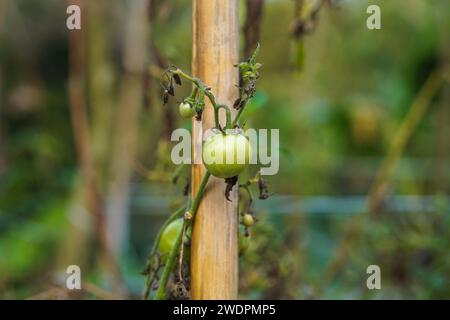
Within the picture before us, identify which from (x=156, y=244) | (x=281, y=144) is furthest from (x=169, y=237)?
(x=281, y=144)

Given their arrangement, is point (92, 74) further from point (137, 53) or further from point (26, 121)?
point (26, 121)

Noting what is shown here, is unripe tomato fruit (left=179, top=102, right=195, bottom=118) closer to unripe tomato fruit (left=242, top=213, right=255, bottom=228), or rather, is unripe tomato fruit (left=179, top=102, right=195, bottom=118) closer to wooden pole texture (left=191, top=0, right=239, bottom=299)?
wooden pole texture (left=191, top=0, right=239, bottom=299)

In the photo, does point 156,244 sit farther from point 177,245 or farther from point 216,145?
point 216,145

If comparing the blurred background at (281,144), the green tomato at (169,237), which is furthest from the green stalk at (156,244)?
the blurred background at (281,144)

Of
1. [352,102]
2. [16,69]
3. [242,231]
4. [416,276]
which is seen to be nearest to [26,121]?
[16,69]

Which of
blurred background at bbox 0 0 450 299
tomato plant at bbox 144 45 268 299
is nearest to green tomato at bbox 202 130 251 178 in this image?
tomato plant at bbox 144 45 268 299

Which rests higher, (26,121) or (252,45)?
(26,121)

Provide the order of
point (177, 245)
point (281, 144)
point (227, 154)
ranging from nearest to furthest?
point (227, 154), point (177, 245), point (281, 144)
